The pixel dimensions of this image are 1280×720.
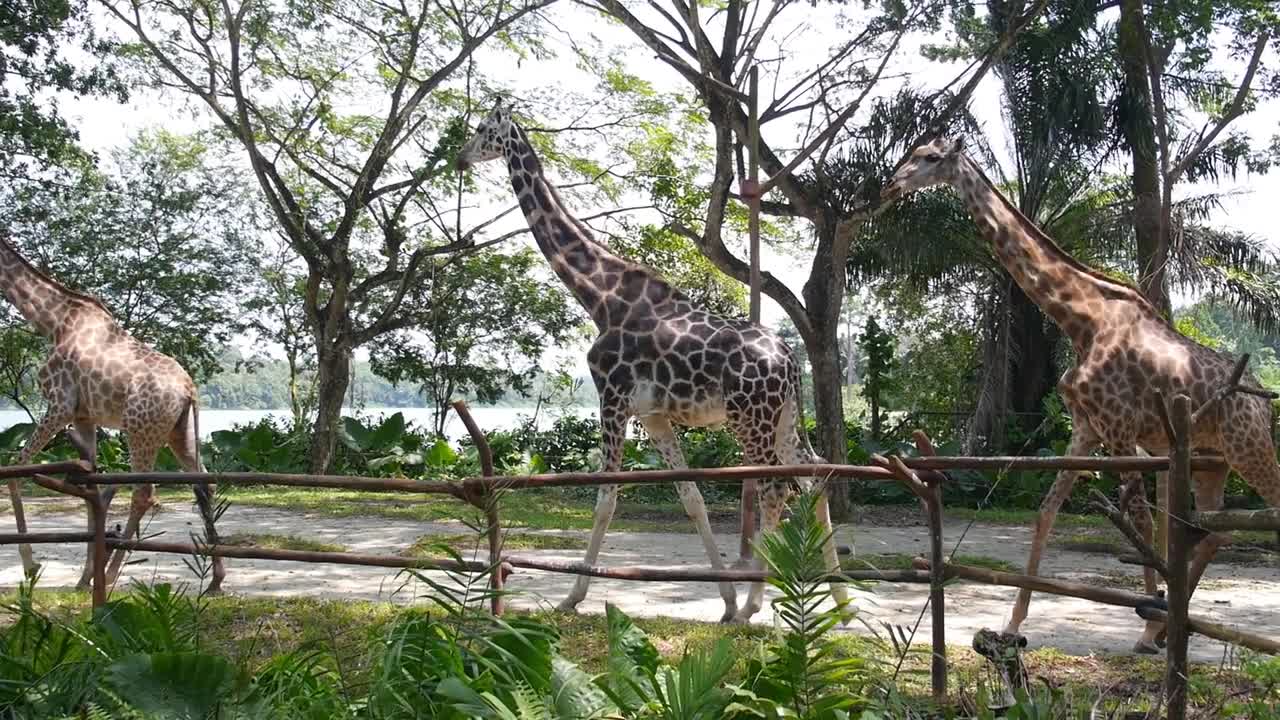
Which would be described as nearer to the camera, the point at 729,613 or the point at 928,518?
the point at 928,518

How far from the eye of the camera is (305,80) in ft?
57.2

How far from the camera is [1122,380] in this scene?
17.4 ft

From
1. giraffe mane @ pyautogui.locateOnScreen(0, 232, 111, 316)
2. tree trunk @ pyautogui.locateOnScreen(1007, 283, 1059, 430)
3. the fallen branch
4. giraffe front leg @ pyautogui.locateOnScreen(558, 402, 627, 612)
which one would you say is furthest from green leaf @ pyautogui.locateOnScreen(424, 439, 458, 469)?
the fallen branch

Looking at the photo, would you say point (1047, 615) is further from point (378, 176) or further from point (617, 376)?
point (378, 176)

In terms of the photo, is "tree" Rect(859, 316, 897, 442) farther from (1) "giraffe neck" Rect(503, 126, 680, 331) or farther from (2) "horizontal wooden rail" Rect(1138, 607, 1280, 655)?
(2) "horizontal wooden rail" Rect(1138, 607, 1280, 655)

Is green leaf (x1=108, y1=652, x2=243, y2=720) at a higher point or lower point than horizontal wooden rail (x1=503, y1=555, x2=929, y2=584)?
lower

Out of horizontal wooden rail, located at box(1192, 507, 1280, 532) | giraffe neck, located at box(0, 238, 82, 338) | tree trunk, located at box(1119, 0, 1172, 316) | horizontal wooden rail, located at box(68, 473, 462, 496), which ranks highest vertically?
tree trunk, located at box(1119, 0, 1172, 316)

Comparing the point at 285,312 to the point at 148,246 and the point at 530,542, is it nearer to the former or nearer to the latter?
the point at 148,246

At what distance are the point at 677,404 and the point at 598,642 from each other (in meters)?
1.49

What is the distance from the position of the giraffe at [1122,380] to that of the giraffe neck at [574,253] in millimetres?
2068

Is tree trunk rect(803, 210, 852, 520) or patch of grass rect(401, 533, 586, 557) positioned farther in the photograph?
tree trunk rect(803, 210, 852, 520)

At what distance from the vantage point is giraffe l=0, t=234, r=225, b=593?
22.9 feet

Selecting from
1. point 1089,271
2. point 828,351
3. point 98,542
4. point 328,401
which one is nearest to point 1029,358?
point 828,351

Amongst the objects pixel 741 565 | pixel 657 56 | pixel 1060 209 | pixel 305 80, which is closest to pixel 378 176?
pixel 305 80
